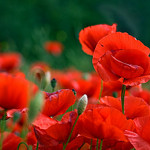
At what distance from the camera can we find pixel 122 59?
0.62 meters

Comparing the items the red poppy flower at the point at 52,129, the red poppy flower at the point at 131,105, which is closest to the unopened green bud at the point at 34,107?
the red poppy flower at the point at 52,129

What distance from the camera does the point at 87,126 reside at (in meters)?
0.55

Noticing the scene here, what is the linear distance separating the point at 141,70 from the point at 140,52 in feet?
0.11

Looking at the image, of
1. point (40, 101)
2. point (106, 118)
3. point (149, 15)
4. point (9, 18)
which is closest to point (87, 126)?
point (106, 118)

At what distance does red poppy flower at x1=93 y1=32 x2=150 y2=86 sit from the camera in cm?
59

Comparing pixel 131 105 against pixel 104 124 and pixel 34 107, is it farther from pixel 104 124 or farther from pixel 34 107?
pixel 34 107

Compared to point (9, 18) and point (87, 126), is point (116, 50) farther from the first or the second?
point (9, 18)

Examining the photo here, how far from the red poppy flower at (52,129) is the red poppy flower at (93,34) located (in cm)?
21

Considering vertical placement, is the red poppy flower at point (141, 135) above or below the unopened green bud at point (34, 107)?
below

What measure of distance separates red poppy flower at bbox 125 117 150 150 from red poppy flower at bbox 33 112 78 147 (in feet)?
0.31

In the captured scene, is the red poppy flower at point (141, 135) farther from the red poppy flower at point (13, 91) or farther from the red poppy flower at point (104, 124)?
the red poppy flower at point (13, 91)

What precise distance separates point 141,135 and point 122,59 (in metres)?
0.15

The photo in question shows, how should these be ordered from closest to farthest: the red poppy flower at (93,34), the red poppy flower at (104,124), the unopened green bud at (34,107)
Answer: the unopened green bud at (34,107) → the red poppy flower at (104,124) → the red poppy flower at (93,34)

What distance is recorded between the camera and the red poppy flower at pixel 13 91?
1.79ft
